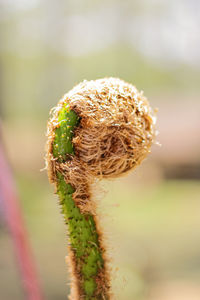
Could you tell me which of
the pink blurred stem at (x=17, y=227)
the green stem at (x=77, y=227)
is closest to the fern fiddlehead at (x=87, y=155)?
the green stem at (x=77, y=227)

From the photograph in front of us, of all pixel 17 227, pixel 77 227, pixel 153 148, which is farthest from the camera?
pixel 153 148

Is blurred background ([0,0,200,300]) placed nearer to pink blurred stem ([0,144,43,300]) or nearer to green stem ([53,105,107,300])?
green stem ([53,105,107,300])

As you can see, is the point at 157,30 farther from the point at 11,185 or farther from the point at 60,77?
the point at 11,185

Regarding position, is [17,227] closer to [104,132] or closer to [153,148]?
[104,132]

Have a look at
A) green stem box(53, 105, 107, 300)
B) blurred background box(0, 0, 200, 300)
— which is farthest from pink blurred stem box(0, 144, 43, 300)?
green stem box(53, 105, 107, 300)

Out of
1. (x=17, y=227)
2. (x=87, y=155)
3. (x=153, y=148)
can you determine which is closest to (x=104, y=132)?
(x=87, y=155)

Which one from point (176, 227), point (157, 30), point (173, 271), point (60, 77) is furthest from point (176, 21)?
point (173, 271)

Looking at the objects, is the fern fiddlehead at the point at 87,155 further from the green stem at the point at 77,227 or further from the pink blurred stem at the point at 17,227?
the pink blurred stem at the point at 17,227
